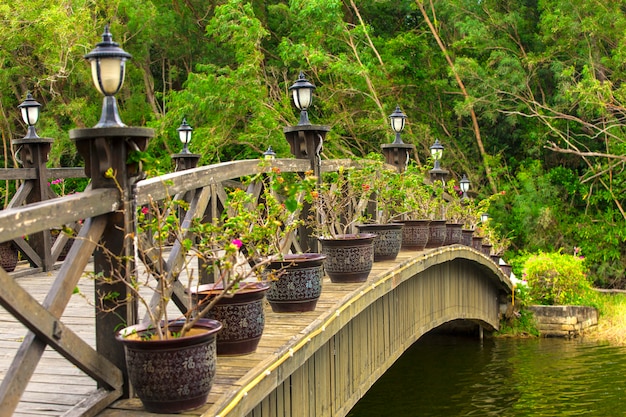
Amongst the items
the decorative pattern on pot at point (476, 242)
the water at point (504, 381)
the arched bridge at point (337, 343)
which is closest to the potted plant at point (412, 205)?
the arched bridge at point (337, 343)

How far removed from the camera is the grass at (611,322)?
1994 centimetres

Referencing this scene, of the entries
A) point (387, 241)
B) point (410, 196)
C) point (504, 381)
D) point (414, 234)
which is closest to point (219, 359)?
point (387, 241)

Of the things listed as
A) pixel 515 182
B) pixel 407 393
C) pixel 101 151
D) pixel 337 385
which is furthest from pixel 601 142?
pixel 101 151

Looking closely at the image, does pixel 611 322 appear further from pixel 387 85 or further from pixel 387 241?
pixel 387 241

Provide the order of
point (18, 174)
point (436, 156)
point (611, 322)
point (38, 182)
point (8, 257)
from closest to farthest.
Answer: point (18, 174) < point (38, 182) < point (8, 257) < point (436, 156) < point (611, 322)

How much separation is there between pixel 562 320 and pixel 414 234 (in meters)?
11.7

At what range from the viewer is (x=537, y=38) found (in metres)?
25.7

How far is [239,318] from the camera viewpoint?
4293 millimetres

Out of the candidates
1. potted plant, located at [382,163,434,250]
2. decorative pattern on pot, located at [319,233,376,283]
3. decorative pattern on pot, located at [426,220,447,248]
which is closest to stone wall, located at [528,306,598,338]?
decorative pattern on pot, located at [426,220,447,248]

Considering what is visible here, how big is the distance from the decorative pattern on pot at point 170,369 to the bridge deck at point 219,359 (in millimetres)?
115

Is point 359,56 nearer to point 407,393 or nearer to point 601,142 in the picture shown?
point 601,142

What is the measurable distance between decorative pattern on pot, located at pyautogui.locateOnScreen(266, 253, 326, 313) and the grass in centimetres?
1628

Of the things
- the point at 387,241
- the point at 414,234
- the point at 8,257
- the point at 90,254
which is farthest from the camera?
the point at 414,234

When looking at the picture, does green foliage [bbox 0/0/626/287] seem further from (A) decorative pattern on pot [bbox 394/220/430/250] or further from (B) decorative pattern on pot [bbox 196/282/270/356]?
(B) decorative pattern on pot [bbox 196/282/270/356]
